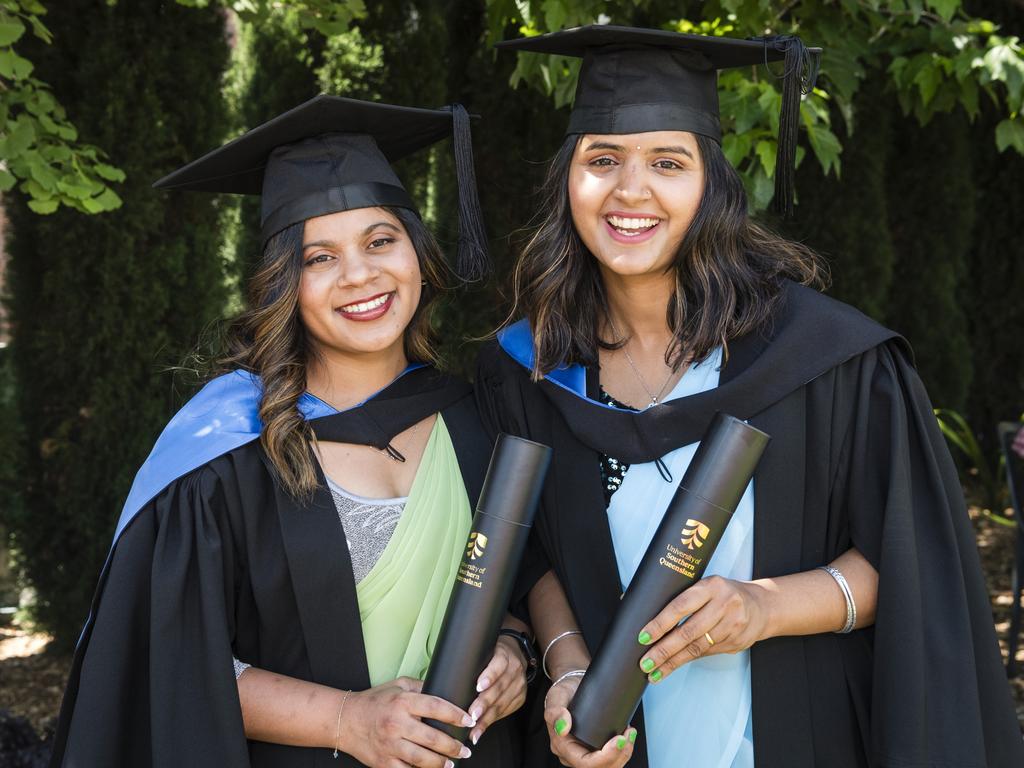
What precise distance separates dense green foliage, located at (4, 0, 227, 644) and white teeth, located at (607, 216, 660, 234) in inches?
117

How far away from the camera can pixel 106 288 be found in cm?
475

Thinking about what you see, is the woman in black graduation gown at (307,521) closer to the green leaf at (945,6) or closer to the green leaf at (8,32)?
the green leaf at (8,32)

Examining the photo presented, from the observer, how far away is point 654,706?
7.46 feet

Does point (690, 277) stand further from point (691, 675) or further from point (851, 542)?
point (691, 675)

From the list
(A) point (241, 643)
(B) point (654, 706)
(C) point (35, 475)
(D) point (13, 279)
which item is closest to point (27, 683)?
(C) point (35, 475)

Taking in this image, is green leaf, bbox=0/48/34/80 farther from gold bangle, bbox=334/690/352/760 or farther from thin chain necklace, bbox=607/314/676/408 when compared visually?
gold bangle, bbox=334/690/352/760

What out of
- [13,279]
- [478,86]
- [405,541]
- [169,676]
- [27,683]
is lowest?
[27,683]

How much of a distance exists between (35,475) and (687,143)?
3845mm

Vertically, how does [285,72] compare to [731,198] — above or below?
above

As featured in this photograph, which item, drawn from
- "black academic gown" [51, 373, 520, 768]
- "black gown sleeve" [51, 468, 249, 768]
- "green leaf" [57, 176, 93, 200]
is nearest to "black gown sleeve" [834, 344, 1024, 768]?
"black academic gown" [51, 373, 520, 768]

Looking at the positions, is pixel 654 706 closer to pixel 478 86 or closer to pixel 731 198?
pixel 731 198

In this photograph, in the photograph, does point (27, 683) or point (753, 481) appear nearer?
point (753, 481)

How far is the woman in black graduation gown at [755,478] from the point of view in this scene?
7.04 ft

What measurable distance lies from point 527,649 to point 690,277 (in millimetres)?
841
